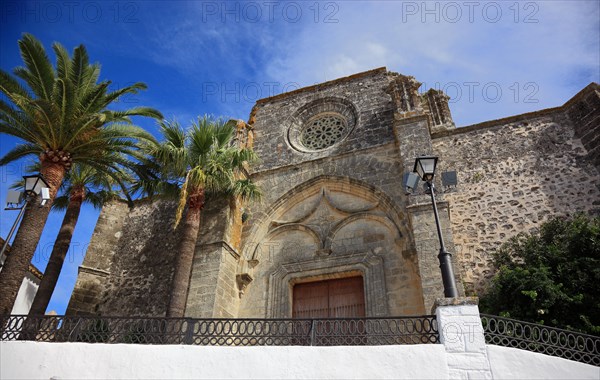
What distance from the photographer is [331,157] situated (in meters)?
12.1

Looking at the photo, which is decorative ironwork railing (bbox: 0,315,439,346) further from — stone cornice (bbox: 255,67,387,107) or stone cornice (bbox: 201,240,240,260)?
stone cornice (bbox: 255,67,387,107)

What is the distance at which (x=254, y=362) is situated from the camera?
6.16 m

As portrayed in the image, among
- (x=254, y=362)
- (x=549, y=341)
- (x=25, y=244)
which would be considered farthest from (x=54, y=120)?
(x=549, y=341)

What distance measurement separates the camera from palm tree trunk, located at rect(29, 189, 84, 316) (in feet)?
34.0

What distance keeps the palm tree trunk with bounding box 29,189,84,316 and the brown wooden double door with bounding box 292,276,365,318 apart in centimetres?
568

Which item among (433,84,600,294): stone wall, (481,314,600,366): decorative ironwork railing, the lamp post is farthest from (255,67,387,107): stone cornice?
(481,314,600,366): decorative ironwork railing

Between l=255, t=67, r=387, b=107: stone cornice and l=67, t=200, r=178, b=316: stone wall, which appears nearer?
l=67, t=200, r=178, b=316: stone wall

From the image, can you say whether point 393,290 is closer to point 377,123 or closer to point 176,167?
point 377,123

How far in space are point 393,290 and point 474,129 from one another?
487 centimetres

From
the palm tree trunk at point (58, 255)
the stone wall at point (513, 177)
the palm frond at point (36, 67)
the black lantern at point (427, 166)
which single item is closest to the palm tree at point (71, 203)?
the palm tree trunk at point (58, 255)

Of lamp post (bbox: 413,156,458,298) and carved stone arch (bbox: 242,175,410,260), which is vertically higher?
carved stone arch (bbox: 242,175,410,260)

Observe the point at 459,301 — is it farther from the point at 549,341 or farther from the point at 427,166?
the point at 427,166

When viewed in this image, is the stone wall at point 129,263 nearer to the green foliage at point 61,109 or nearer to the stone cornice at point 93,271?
the stone cornice at point 93,271

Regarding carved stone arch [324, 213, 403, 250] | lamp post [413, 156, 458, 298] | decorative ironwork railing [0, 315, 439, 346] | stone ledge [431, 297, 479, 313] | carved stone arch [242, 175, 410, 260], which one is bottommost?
decorative ironwork railing [0, 315, 439, 346]
